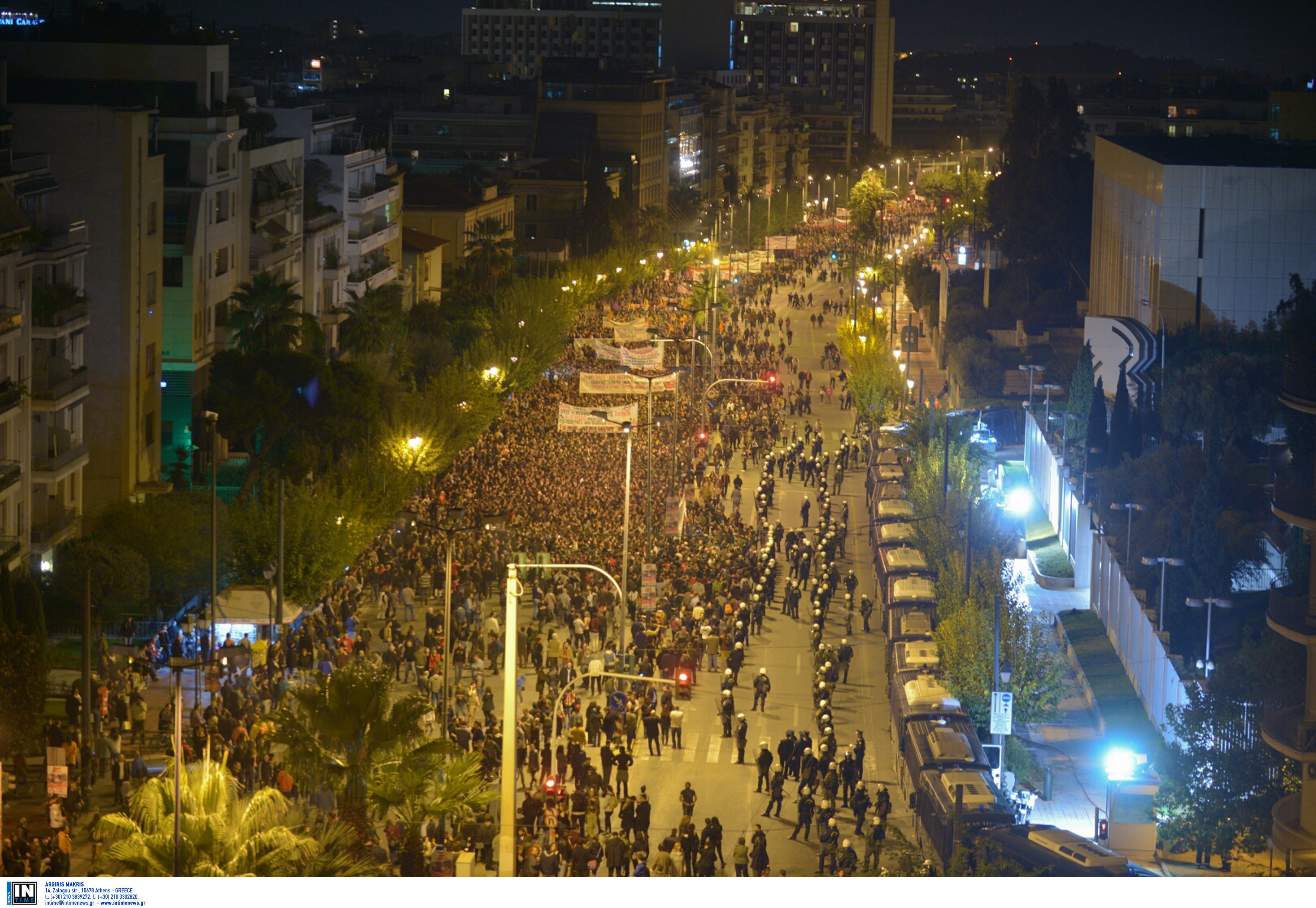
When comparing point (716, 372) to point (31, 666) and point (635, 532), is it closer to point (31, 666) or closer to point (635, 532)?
point (635, 532)

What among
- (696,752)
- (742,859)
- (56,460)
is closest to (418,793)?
(742,859)

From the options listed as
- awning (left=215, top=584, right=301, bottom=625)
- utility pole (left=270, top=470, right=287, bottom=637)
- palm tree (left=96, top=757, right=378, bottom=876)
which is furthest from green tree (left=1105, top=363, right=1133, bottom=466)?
palm tree (left=96, top=757, right=378, bottom=876)

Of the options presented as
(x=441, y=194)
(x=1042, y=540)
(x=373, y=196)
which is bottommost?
(x=1042, y=540)

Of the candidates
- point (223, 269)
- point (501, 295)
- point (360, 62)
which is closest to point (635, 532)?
point (223, 269)

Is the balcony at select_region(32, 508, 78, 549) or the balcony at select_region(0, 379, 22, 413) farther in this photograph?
the balcony at select_region(32, 508, 78, 549)

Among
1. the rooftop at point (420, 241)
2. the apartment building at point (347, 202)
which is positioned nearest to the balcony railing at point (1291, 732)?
the apartment building at point (347, 202)

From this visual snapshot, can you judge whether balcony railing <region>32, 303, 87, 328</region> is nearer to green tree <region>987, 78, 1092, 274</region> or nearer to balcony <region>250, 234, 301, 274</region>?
balcony <region>250, 234, 301, 274</region>

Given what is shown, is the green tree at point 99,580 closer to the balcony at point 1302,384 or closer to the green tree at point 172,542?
the green tree at point 172,542

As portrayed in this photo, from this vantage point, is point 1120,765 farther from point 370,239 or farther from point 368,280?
point 370,239
